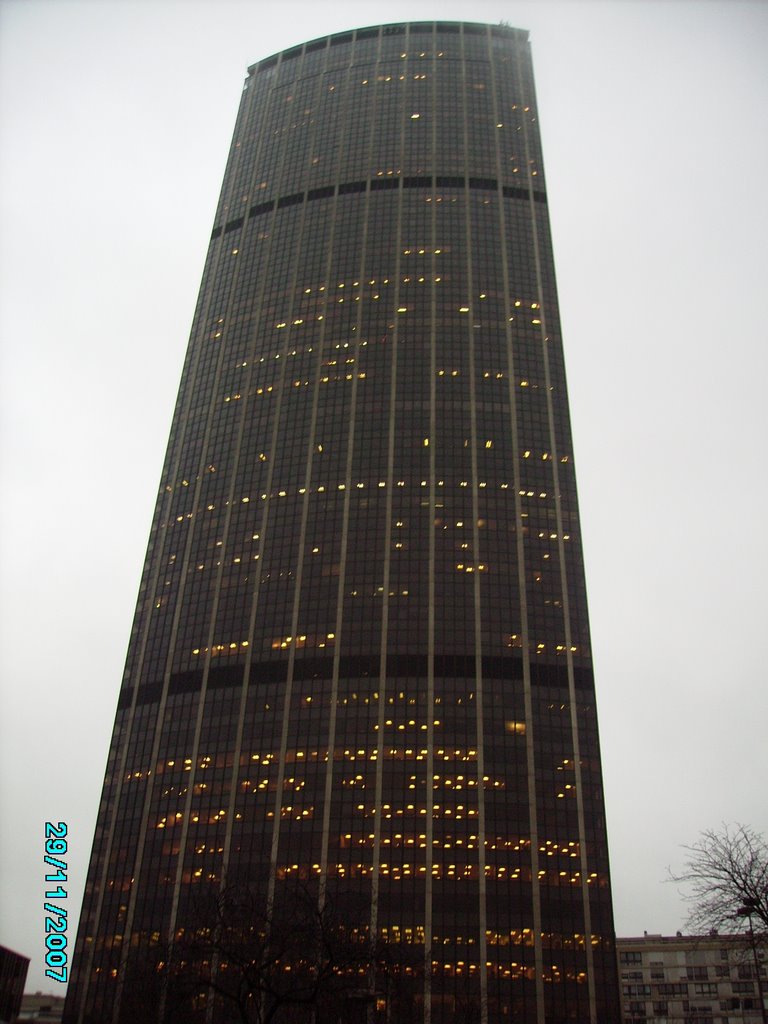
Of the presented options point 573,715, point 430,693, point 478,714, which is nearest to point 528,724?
point 573,715

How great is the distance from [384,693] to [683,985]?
9114 centimetres

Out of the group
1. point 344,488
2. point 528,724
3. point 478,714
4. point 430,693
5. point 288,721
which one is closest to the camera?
point 528,724

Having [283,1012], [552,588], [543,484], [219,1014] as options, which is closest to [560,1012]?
[283,1012]

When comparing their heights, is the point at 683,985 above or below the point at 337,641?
below

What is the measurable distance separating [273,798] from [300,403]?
80748 mm

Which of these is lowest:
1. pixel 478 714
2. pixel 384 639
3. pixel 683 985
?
pixel 683 985

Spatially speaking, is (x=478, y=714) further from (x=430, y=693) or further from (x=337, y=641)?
(x=337, y=641)

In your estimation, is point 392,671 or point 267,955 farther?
point 392,671

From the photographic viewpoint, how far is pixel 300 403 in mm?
196500

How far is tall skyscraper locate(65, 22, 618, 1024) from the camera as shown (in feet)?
454

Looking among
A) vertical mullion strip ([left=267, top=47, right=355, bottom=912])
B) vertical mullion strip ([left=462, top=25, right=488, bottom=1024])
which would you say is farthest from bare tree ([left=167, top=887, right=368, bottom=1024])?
vertical mullion strip ([left=267, top=47, right=355, bottom=912])

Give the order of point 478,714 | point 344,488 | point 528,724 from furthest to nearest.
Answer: point 344,488
point 478,714
point 528,724

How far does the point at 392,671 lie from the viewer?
161 metres

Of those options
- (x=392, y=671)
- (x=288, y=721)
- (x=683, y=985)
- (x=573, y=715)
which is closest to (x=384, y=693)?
(x=392, y=671)
